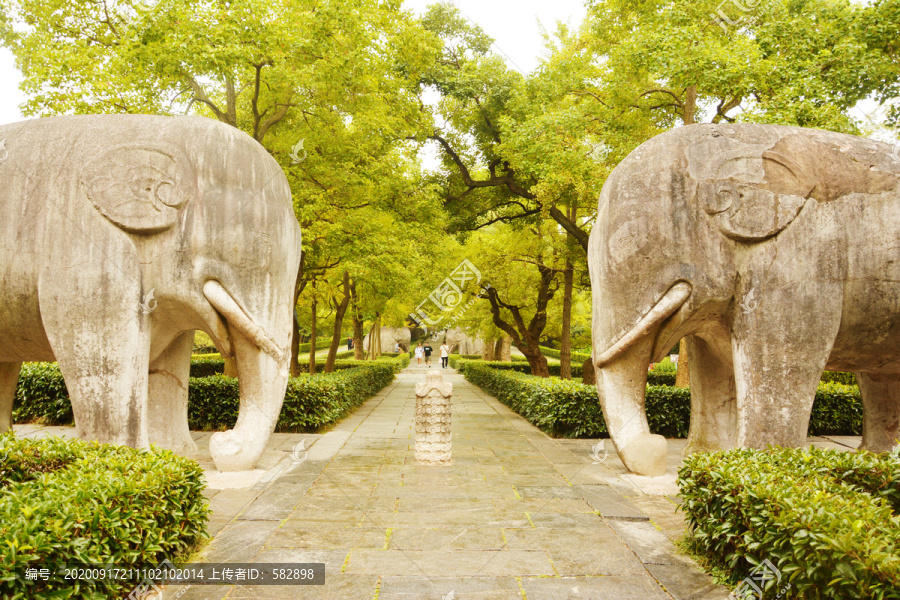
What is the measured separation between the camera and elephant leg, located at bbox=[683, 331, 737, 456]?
19.2ft

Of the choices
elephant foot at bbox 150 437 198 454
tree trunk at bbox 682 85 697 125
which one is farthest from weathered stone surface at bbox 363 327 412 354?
elephant foot at bbox 150 437 198 454

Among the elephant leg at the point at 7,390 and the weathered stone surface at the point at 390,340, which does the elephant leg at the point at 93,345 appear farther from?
the weathered stone surface at the point at 390,340

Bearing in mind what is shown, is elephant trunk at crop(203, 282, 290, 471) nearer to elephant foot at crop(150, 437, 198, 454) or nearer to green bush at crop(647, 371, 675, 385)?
elephant foot at crop(150, 437, 198, 454)

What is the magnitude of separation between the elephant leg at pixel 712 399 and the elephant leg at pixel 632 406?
1.05m

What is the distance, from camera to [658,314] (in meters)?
4.90

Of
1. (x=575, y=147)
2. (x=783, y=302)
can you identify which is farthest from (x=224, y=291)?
(x=575, y=147)
